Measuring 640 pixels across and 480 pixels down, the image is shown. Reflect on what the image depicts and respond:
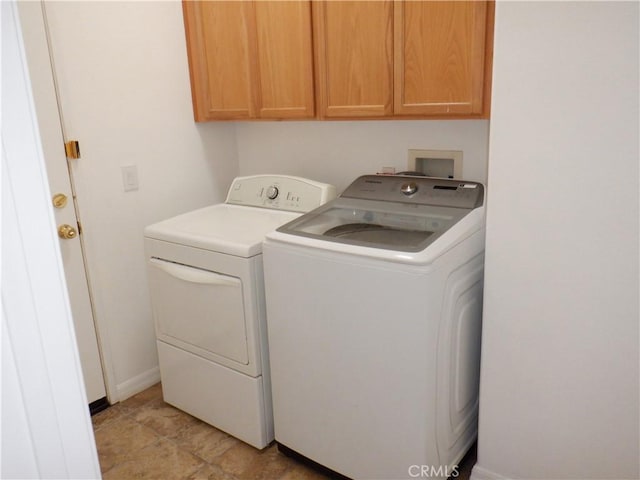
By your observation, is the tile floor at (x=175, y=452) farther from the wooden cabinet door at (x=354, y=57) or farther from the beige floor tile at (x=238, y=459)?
the wooden cabinet door at (x=354, y=57)

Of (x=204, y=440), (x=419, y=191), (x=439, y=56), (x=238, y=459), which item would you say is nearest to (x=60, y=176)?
(x=204, y=440)

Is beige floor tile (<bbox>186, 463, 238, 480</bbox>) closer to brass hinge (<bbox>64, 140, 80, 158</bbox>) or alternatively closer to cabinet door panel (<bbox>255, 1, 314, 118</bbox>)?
brass hinge (<bbox>64, 140, 80, 158</bbox>)

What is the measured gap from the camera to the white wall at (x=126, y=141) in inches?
82.7

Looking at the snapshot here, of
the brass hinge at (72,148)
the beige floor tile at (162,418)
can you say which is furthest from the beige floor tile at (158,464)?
the brass hinge at (72,148)

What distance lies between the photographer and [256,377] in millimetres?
1966

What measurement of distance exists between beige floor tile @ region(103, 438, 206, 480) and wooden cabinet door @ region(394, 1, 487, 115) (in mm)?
1621

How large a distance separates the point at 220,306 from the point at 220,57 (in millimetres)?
1179

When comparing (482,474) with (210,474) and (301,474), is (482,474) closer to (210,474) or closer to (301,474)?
(301,474)

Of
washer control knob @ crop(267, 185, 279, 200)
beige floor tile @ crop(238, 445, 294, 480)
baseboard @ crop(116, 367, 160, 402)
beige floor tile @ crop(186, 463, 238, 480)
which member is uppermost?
washer control knob @ crop(267, 185, 279, 200)

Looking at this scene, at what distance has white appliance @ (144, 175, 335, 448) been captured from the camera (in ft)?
6.25

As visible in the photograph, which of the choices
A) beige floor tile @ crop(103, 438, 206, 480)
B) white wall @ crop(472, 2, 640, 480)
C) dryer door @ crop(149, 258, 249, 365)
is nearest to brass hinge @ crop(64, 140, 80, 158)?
dryer door @ crop(149, 258, 249, 365)

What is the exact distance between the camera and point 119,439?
2.18 metres

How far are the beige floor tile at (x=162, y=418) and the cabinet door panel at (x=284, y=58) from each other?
4.72ft

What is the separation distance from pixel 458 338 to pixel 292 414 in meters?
0.69
